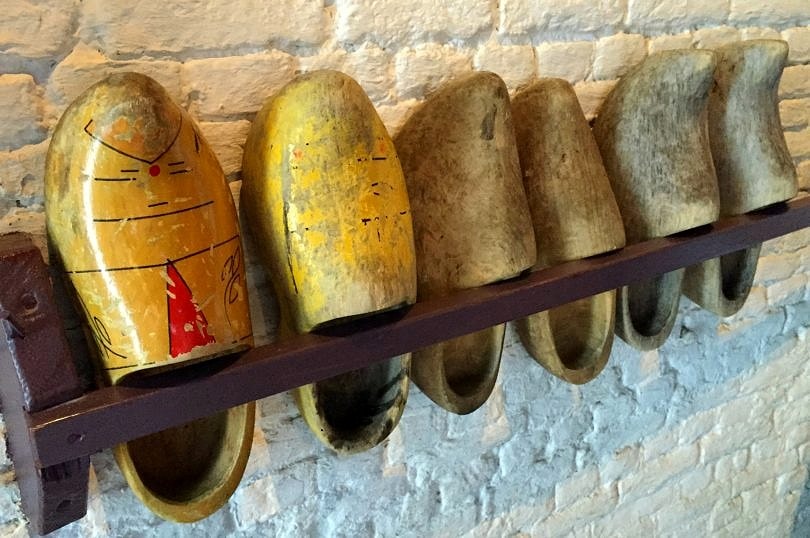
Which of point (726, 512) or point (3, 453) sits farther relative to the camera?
point (726, 512)

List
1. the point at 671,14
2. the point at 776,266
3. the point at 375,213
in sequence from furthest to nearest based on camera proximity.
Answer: the point at 776,266, the point at 671,14, the point at 375,213

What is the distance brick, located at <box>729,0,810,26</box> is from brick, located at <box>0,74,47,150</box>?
985mm

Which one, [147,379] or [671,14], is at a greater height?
[671,14]

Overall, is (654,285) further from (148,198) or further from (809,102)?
(148,198)

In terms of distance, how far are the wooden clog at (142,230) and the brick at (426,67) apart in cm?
29

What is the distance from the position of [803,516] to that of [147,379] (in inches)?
64.0

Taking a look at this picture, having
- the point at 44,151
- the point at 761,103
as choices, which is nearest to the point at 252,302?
the point at 44,151

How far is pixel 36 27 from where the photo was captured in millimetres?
583

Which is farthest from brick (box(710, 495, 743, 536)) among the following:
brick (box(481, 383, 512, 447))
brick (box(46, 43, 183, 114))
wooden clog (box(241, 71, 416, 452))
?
brick (box(46, 43, 183, 114))

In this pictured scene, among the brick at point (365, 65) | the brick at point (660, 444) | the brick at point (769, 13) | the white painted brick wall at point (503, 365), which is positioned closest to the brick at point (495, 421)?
the white painted brick wall at point (503, 365)

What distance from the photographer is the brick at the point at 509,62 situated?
2.76 ft

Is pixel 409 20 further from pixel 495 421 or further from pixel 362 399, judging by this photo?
pixel 495 421

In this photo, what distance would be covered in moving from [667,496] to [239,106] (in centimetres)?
111

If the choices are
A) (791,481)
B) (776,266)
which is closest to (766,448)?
(791,481)
